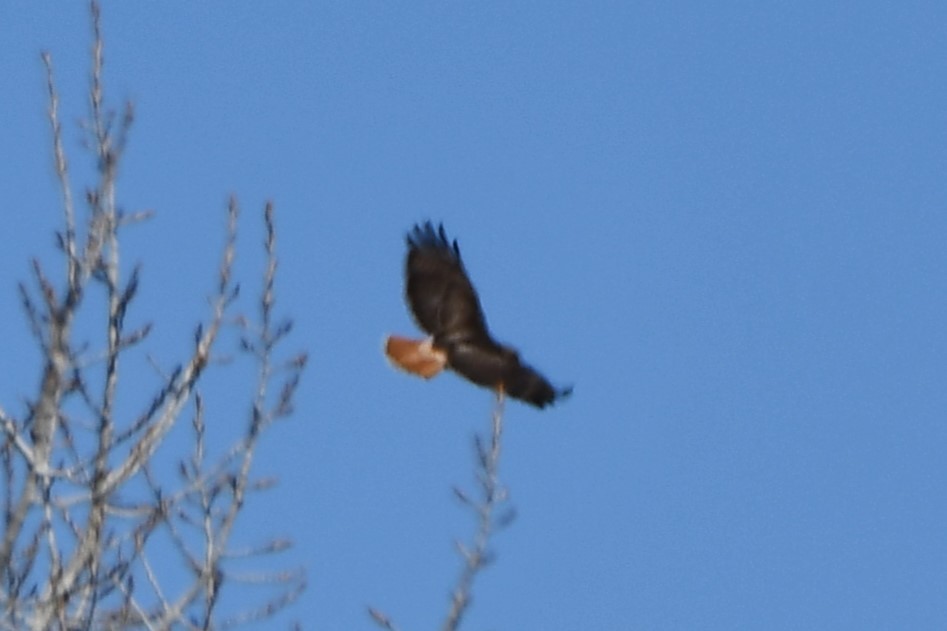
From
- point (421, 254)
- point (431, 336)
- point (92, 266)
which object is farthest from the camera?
point (421, 254)

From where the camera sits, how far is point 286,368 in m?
5.70

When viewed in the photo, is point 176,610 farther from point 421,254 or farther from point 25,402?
point 421,254

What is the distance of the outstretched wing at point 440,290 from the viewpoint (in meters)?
7.88

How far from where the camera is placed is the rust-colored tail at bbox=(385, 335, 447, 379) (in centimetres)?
762

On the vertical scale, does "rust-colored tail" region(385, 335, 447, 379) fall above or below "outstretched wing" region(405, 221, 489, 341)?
below

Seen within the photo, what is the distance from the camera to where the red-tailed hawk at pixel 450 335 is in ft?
25.2

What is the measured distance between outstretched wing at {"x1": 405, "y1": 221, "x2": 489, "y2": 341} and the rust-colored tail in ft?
0.38

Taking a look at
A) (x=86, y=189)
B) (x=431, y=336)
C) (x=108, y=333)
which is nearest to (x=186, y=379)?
(x=108, y=333)

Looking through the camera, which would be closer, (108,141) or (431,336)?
(108,141)

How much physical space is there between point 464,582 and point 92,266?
4.06 ft

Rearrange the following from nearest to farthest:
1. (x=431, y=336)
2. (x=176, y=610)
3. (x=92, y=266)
→ 1. (x=92, y=266)
2. (x=176, y=610)
3. (x=431, y=336)

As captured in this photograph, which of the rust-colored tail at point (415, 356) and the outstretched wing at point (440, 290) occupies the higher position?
the outstretched wing at point (440, 290)

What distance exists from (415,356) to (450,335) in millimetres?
227

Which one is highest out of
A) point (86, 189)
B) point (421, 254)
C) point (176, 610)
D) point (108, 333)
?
point (421, 254)
